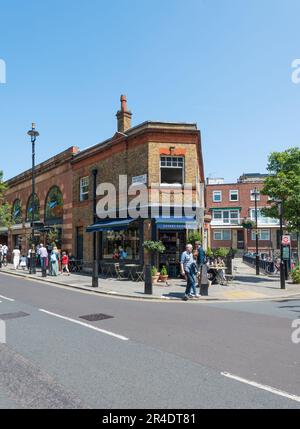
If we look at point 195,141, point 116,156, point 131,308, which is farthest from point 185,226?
point 131,308

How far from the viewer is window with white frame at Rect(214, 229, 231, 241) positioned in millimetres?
53281

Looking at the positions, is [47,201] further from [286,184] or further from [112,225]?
[286,184]

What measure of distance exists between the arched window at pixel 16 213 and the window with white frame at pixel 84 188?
37.9 feet

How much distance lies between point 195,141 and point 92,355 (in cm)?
1620

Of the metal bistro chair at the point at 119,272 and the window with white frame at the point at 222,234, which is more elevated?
the window with white frame at the point at 222,234

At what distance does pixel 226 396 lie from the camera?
4465mm

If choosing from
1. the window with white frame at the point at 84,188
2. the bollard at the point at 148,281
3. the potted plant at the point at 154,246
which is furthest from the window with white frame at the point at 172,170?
the bollard at the point at 148,281

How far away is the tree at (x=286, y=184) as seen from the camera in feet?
63.4

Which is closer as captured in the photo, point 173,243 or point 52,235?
point 173,243

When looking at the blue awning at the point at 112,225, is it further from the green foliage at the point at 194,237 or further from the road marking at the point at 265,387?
the road marking at the point at 265,387

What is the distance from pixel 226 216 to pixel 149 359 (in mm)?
49019

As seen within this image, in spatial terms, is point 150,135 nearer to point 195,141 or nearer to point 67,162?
point 195,141

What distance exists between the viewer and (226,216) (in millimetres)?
53688

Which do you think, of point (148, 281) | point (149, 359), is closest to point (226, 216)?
point (148, 281)
